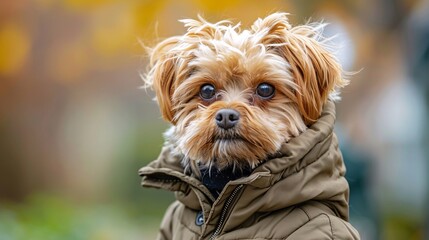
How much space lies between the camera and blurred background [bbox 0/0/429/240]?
11.8 metres

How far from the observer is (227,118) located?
4016 mm

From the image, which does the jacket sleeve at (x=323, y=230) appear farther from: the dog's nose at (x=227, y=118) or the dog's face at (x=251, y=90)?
the dog's nose at (x=227, y=118)

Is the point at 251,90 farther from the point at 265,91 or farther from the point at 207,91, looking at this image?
the point at 207,91

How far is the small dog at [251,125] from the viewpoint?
3.99 m

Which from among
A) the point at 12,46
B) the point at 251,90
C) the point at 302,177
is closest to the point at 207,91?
the point at 251,90

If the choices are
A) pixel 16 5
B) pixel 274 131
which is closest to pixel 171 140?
pixel 274 131

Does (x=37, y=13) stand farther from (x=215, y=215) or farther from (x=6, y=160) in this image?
(x=215, y=215)

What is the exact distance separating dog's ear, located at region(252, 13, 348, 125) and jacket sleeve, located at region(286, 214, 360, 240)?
44cm

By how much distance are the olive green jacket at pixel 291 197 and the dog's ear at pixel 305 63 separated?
93 millimetres

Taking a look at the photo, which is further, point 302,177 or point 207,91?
point 207,91

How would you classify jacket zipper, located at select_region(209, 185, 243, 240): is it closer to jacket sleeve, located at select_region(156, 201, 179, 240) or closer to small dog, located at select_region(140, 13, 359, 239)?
small dog, located at select_region(140, 13, 359, 239)

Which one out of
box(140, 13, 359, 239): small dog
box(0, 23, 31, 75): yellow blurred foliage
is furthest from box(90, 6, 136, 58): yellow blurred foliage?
box(140, 13, 359, 239): small dog

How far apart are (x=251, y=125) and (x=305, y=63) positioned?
362 mm

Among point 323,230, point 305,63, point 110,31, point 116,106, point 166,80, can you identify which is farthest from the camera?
point 116,106
